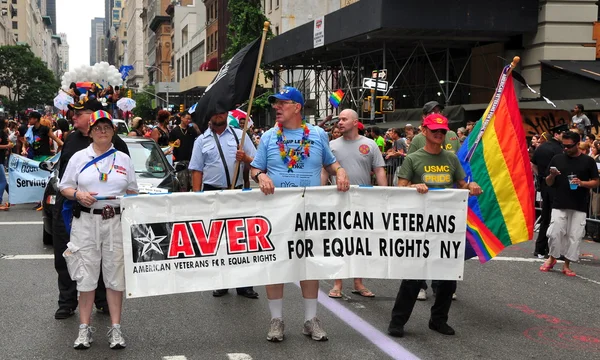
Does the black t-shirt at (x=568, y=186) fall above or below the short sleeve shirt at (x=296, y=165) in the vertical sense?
below

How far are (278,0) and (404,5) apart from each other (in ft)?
90.2

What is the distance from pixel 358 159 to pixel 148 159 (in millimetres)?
4914

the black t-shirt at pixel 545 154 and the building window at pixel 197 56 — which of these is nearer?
the black t-shirt at pixel 545 154

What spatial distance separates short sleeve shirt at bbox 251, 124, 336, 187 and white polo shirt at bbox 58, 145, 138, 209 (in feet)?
3.56

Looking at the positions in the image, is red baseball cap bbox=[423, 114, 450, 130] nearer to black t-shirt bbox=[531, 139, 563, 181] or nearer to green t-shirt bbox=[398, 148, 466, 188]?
green t-shirt bbox=[398, 148, 466, 188]

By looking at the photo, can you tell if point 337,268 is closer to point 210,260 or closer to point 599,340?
point 210,260

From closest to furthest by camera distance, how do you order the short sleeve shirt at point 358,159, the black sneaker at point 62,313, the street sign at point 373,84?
1. the black sneaker at point 62,313
2. the short sleeve shirt at point 358,159
3. the street sign at point 373,84

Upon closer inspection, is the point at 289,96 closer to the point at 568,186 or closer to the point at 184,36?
the point at 568,186

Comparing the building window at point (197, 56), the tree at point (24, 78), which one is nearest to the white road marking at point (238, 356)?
the building window at point (197, 56)

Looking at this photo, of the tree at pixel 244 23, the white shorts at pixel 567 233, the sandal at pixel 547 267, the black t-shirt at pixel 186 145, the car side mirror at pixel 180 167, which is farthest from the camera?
the tree at pixel 244 23

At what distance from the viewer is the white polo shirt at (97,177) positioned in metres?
5.59

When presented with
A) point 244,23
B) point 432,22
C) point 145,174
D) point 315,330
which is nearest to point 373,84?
point 432,22

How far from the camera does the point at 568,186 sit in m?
9.30

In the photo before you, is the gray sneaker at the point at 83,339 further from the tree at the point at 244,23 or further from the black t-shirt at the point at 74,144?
the tree at the point at 244,23
